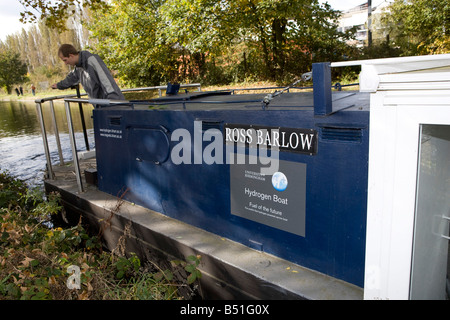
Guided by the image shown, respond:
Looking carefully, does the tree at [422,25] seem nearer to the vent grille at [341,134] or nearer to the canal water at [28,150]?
the canal water at [28,150]

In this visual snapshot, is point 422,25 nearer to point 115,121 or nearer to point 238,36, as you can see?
point 238,36

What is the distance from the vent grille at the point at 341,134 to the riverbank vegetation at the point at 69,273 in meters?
1.42

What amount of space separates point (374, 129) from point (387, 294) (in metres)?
0.91

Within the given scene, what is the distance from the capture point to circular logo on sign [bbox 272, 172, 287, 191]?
8.43ft

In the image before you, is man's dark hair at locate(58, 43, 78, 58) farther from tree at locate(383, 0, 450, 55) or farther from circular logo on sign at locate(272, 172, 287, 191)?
tree at locate(383, 0, 450, 55)

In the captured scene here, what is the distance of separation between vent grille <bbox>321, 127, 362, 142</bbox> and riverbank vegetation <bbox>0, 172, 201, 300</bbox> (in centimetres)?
142

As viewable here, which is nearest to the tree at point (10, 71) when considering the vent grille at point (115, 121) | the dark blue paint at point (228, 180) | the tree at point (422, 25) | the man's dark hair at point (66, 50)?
the tree at point (422, 25)

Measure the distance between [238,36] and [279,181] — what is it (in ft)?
49.8

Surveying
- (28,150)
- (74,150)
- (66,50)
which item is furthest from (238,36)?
(74,150)

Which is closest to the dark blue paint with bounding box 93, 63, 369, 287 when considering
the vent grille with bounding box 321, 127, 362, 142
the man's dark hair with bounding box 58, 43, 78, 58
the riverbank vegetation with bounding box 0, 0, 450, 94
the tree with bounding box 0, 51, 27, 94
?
the vent grille with bounding box 321, 127, 362, 142

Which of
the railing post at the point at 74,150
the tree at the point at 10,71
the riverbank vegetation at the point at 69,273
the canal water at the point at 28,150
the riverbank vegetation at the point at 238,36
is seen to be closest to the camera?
the riverbank vegetation at the point at 69,273

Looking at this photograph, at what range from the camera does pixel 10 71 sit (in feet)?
193

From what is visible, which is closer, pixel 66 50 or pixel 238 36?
pixel 66 50

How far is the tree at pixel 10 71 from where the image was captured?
58.4 meters
